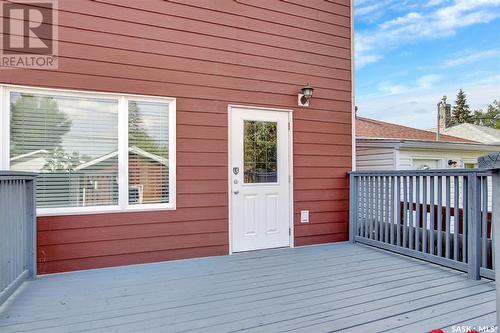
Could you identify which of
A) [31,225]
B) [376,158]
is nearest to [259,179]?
[31,225]

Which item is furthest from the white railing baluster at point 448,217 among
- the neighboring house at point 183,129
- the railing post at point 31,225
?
the railing post at point 31,225

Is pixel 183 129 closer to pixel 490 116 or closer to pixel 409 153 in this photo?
pixel 409 153

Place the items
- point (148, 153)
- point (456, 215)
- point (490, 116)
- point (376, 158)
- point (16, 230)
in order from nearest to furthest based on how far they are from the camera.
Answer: point (16, 230) → point (456, 215) → point (148, 153) → point (376, 158) → point (490, 116)

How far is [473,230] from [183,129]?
10.2 feet

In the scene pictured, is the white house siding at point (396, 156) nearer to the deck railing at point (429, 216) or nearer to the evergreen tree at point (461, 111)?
the deck railing at point (429, 216)

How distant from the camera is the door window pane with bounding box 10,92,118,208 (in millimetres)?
3090

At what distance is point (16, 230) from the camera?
2.67m

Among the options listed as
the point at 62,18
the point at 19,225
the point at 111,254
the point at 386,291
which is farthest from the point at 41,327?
the point at 62,18

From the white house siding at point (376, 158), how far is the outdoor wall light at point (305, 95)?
13.3 feet

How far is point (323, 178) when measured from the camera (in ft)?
14.6

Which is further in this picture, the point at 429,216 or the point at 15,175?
the point at 429,216

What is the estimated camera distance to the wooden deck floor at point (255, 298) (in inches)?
82.3

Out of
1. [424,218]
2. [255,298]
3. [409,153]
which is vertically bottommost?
[255,298]

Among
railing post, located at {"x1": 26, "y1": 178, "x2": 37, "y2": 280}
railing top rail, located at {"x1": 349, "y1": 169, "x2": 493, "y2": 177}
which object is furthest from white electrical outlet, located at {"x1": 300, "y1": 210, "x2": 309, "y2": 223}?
railing post, located at {"x1": 26, "y1": 178, "x2": 37, "y2": 280}
